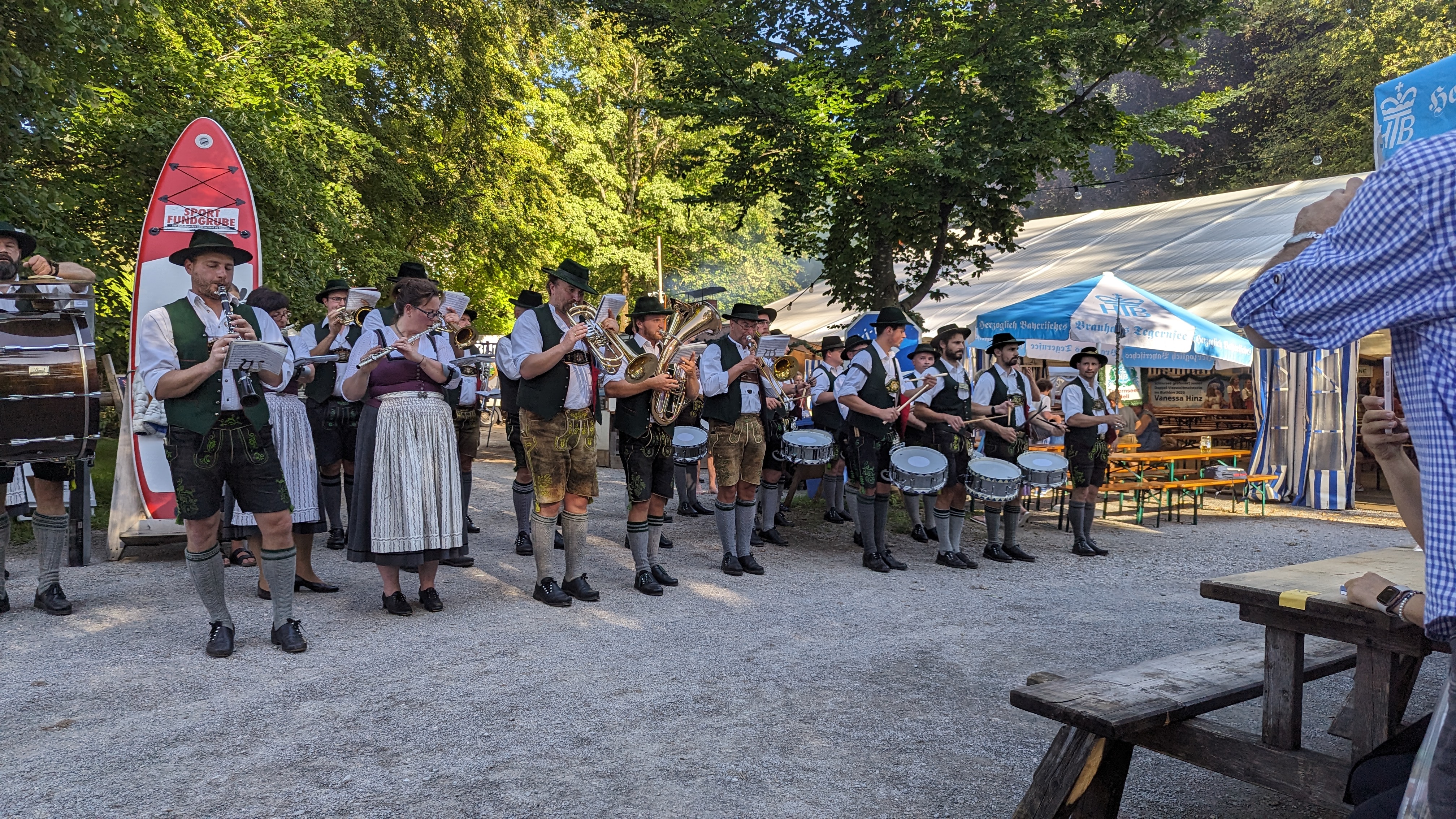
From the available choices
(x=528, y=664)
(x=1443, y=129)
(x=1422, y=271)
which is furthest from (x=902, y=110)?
(x=1422, y=271)

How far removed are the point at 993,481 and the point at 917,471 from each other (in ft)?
2.78

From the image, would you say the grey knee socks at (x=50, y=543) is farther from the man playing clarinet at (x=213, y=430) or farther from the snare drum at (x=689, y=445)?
the snare drum at (x=689, y=445)

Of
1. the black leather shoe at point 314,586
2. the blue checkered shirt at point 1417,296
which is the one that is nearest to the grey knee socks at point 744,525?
the black leather shoe at point 314,586

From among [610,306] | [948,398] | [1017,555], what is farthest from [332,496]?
[1017,555]

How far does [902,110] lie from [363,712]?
8930 mm

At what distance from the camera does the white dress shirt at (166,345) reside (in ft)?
14.7

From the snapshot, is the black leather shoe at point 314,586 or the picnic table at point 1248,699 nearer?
the picnic table at point 1248,699

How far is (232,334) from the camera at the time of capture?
14.7ft

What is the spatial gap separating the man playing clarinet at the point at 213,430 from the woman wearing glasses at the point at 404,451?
0.65 m

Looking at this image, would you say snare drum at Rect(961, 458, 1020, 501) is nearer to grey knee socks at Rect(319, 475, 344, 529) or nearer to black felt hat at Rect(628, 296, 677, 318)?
black felt hat at Rect(628, 296, 677, 318)

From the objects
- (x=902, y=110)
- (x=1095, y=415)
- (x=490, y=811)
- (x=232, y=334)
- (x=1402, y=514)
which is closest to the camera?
(x=1402, y=514)

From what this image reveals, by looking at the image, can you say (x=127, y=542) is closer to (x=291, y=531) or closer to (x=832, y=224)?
(x=291, y=531)

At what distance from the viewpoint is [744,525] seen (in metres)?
7.61

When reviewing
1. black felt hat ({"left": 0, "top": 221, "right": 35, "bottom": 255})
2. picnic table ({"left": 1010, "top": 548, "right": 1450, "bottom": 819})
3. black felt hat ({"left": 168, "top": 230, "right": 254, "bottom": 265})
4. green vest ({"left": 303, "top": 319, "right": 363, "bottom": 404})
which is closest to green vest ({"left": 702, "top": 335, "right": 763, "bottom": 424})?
green vest ({"left": 303, "top": 319, "right": 363, "bottom": 404})
